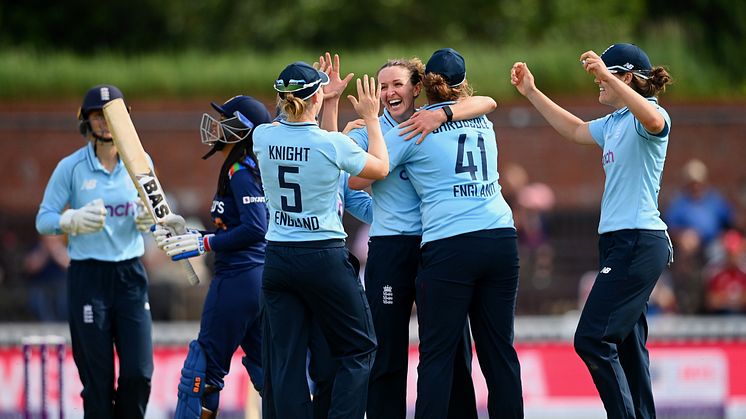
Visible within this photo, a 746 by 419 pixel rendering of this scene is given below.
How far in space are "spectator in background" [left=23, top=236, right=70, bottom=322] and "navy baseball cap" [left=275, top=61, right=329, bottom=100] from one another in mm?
8392

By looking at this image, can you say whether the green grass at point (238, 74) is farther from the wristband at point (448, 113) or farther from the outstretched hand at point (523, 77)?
the wristband at point (448, 113)

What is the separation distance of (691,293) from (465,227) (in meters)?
8.13

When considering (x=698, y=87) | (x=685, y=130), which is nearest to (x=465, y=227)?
(x=685, y=130)

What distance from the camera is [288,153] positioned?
6.73 meters

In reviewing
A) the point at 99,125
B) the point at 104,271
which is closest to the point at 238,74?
the point at 99,125

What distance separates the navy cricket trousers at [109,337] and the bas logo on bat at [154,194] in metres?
0.83

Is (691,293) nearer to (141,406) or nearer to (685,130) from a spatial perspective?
(685,130)

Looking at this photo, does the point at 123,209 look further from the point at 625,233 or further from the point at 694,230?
the point at 694,230

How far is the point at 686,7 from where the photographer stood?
24.9m

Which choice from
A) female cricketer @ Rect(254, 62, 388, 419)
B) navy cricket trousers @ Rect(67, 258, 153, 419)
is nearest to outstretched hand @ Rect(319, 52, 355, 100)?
female cricketer @ Rect(254, 62, 388, 419)

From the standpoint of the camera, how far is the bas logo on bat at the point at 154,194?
7.73 metres

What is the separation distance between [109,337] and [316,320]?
78.9 inches

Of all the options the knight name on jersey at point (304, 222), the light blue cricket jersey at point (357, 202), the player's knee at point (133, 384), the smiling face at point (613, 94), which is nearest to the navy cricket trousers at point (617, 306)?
the smiling face at point (613, 94)

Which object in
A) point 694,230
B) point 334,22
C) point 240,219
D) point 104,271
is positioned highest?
point 334,22
